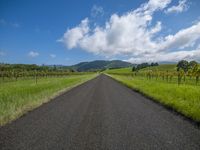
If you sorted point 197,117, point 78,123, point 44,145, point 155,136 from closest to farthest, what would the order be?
1. point 44,145
2. point 155,136
3. point 78,123
4. point 197,117

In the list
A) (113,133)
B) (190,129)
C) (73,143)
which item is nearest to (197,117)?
(190,129)

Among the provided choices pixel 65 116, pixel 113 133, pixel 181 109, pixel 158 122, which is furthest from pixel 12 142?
pixel 181 109

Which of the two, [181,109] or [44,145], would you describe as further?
[181,109]

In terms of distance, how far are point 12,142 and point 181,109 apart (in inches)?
298

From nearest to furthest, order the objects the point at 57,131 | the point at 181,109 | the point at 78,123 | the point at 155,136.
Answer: the point at 155,136 < the point at 57,131 < the point at 78,123 < the point at 181,109

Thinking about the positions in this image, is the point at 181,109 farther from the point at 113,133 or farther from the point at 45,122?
the point at 45,122

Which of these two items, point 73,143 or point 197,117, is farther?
point 197,117

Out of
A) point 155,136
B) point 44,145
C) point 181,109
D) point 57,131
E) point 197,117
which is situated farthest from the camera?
point 181,109

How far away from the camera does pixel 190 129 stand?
21.8 feet

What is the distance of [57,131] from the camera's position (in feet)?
21.2

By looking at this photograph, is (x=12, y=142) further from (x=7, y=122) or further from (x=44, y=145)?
(x=7, y=122)

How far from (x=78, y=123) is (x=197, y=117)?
460cm

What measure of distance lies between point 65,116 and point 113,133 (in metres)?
3.19

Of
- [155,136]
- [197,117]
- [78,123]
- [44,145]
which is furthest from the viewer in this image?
[197,117]
